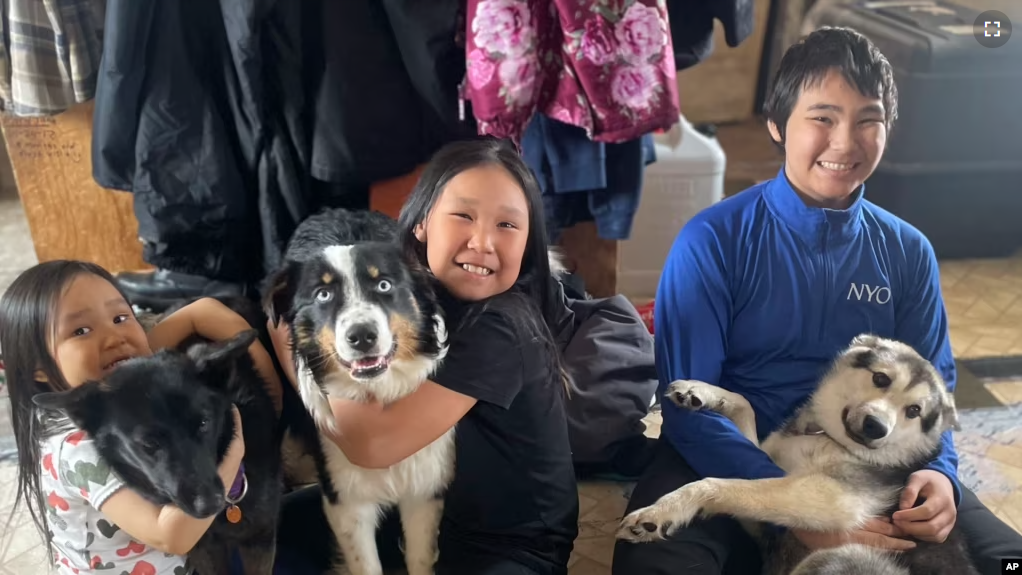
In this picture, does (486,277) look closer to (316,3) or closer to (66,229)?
(316,3)

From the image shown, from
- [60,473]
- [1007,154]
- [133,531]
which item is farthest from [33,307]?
[1007,154]

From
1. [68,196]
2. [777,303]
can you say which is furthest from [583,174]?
[68,196]

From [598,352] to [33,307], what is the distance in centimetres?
109

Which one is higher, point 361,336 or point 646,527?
point 361,336

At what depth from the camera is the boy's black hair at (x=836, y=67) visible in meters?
1.17

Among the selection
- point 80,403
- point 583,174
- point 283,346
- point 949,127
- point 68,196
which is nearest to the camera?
point 80,403

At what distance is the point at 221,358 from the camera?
106 centimetres

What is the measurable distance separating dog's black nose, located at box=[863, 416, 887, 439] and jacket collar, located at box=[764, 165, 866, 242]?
0.31m

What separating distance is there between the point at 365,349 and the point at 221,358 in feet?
0.72

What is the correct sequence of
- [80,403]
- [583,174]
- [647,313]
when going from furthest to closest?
→ 1. [647,313]
2. [583,174]
3. [80,403]

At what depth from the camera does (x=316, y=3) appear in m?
1.57

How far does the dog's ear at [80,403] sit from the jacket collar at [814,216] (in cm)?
107

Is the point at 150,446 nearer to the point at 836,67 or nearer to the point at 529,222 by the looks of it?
the point at 529,222

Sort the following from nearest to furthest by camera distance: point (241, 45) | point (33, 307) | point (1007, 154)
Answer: point (33, 307) < point (241, 45) < point (1007, 154)
